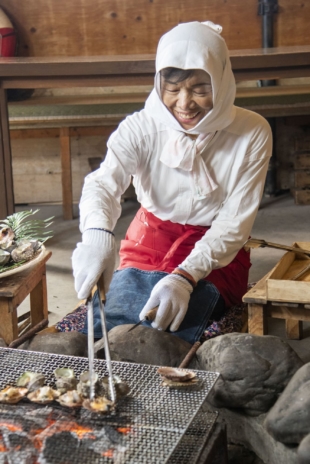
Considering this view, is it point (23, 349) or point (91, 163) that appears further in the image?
point (91, 163)

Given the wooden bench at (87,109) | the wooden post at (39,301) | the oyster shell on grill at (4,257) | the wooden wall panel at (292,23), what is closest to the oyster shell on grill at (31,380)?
the oyster shell on grill at (4,257)

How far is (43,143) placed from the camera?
247 inches

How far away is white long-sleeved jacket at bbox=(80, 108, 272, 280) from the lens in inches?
104

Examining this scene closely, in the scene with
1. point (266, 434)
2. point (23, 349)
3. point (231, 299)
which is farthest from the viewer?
point (231, 299)

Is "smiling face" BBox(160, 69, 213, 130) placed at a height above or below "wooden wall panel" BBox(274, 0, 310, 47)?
below

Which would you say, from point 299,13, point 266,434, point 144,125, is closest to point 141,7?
point 299,13

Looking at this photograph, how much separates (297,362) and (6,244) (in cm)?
123

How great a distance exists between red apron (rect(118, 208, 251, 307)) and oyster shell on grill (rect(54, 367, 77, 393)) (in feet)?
3.29

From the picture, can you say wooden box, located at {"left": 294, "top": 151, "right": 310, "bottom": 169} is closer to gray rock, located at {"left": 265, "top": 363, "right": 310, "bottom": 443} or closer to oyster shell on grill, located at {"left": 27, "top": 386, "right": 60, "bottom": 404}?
gray rock, located at {"left": 265, "top": 363, "right": 310, "bottom": 443}

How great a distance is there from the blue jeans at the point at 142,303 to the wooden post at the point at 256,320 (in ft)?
0.49

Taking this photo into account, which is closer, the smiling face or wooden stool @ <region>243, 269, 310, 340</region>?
the smiling face

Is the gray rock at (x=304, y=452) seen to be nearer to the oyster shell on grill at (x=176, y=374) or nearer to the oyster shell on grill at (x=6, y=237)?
the oyster shell on grill at (x=176, y=374)

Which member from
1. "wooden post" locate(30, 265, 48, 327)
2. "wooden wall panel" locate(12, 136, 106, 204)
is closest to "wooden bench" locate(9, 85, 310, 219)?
"wooden wall panel" locate(12, 136, 106, 204)

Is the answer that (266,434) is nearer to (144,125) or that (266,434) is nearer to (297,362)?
(297,362)
